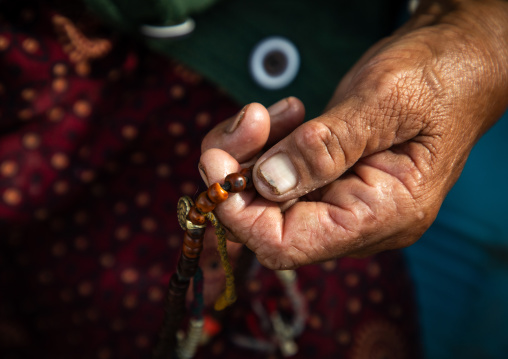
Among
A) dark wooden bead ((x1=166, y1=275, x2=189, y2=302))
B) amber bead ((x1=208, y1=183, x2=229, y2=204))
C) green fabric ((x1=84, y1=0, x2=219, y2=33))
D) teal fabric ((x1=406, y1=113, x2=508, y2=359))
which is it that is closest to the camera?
amber bead ((x1=208, y1=183, x2=229, y2=204))

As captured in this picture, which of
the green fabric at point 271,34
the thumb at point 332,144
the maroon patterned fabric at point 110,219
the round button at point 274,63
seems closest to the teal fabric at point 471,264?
the maroon patterned fabric at point 110,219

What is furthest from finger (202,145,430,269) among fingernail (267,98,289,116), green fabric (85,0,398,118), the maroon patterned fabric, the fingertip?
green fabric (85,0,398,118)

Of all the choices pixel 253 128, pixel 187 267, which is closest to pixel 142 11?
pixel 253 128

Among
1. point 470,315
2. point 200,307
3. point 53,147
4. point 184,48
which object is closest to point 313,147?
point 200,307

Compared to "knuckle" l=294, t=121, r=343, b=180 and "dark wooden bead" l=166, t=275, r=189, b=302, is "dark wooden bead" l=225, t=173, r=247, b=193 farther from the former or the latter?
"dark wooden bead" l=166, t=275, r=189, b=302

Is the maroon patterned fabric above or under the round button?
under

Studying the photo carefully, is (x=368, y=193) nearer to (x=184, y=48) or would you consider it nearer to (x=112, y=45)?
(x=184, y=48)

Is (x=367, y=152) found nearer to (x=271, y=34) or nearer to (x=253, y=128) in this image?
(x=253, y=128)

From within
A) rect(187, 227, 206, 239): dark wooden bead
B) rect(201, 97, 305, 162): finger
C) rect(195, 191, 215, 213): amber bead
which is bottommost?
rect(187, 227, 206, 239): dark wooden bead
